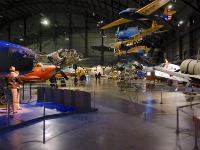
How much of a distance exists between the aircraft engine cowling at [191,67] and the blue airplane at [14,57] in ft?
22.1

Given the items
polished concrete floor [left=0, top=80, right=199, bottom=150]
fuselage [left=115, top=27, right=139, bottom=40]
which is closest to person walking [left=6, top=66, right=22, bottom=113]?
polished concrete floor [left=0, top=80, right=199, bottom=150]

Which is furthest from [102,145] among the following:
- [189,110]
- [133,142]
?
[189,110]

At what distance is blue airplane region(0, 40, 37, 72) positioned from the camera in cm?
1134

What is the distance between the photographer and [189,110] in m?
11.2

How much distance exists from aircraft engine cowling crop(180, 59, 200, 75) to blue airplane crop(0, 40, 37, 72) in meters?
6.75

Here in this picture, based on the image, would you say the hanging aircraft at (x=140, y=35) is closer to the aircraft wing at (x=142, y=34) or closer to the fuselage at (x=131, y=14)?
the aircraft wing at (x=142, y=34)

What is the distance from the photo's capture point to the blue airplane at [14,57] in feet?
37.2

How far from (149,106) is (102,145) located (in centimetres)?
626

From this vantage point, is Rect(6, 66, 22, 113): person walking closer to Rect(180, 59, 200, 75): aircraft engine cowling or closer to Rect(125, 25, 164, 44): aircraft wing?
Rect(180, 59, 200, 75): aircraft engine cowling

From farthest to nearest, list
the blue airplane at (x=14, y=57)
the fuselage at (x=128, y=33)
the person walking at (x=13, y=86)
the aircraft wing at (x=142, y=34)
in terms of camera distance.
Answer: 1. the fuselage at (x=128, y=33)
2. the aircraft wing at (x=142, y=34)
3. the blue airplane at (x=14, y=57)
4. the person walking at (x=13, y=86)

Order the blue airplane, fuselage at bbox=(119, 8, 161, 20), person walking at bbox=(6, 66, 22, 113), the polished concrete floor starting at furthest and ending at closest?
fuselage at bbox=(119, 8, 161, 20)
the blue airplane
person walking at bbox=(6, 66, 22, 113)
the polished concrete floor

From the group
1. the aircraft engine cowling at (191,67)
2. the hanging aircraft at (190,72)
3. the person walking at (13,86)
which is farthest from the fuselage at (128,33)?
the person walking at (13,86)

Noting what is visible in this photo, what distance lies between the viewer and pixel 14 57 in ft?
38.2

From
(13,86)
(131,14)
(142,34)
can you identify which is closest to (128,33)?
(142,34)
